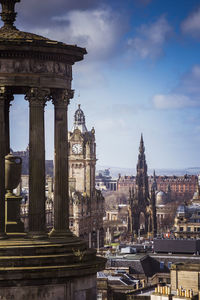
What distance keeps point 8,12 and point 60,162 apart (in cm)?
435

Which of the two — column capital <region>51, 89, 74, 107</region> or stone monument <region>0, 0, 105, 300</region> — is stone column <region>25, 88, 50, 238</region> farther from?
column capital <region>51, 89, 74, 107</region>

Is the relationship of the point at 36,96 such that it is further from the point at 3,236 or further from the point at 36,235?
the point at 3,236

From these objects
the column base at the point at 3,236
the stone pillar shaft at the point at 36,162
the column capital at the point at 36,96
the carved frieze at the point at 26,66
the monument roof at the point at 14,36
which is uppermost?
the monument roof at the point at 14,36

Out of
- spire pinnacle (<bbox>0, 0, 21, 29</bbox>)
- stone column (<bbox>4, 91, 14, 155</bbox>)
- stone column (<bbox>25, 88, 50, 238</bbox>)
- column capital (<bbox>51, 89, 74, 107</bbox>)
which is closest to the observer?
stone column (<bbox>25, 88, 50, 238</bbox>)

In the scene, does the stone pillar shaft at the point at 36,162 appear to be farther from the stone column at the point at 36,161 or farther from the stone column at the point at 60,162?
the stone column at the point at 60,162

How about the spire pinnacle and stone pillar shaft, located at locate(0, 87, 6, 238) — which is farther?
the spire pinnacle

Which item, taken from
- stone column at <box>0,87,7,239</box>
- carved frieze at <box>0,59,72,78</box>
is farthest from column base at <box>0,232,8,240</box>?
carved frieze at <box>0,59,72,78</box>

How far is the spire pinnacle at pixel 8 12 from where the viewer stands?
29.1 meters

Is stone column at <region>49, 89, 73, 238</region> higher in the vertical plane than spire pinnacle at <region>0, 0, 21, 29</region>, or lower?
lower

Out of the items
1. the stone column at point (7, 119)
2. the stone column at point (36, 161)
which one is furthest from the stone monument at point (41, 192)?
the stone column at point (7, 119)

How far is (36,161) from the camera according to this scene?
2748cm

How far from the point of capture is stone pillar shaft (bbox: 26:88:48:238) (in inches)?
1076

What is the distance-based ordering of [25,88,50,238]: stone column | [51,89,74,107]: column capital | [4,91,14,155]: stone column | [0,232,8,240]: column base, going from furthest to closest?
[4,91,14,155]: stone column → [51,89,74,107]: column capital → [25,88,50,238]: stone column → [0,232,8,240]: column base

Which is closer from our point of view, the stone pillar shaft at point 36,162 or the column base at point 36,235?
the column base at point 36,235
